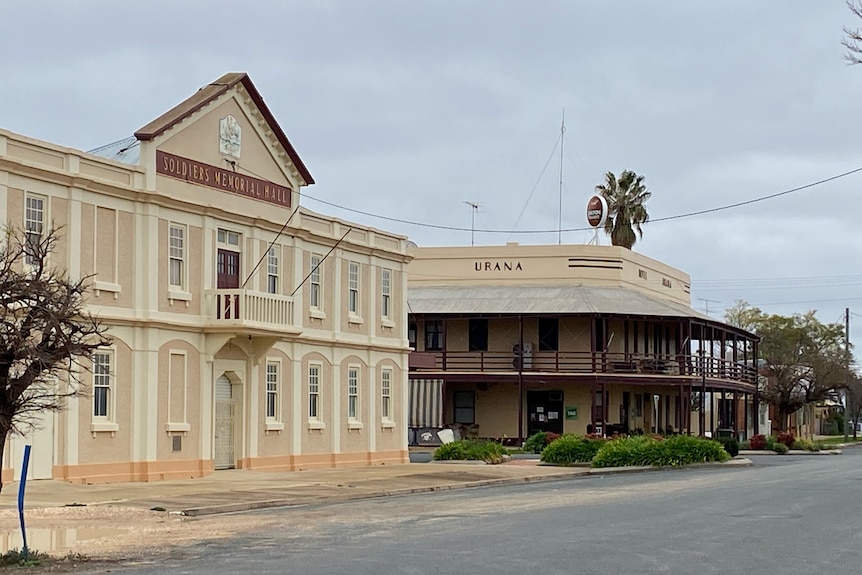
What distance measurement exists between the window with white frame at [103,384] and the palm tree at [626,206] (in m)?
45.5

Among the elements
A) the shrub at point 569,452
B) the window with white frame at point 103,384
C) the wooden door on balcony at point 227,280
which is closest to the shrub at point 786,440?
the shrub at point 569,452

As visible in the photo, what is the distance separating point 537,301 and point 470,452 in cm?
1625

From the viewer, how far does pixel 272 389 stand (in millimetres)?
33875

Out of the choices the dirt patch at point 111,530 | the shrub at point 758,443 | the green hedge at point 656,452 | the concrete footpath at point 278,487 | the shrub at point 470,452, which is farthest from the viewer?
the shrub at point 758,443

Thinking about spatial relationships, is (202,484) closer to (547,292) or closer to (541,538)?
(541,538)

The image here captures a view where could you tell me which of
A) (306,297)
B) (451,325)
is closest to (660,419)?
(451,325)

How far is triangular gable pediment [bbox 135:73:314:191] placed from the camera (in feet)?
97.2

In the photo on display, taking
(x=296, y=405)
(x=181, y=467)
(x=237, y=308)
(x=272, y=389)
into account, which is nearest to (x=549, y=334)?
(x=296, y=405)

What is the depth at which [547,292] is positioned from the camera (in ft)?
181

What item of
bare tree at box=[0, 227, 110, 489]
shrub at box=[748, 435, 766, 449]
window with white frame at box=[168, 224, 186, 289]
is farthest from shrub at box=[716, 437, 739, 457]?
bare tree at box=[0, 227, 110, 489]

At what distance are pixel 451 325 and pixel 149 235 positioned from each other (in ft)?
93.7

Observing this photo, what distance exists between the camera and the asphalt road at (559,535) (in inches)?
547

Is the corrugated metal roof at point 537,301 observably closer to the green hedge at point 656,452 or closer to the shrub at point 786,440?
the shrub at point 786,440

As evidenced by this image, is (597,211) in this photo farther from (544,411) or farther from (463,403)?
(463,403)
